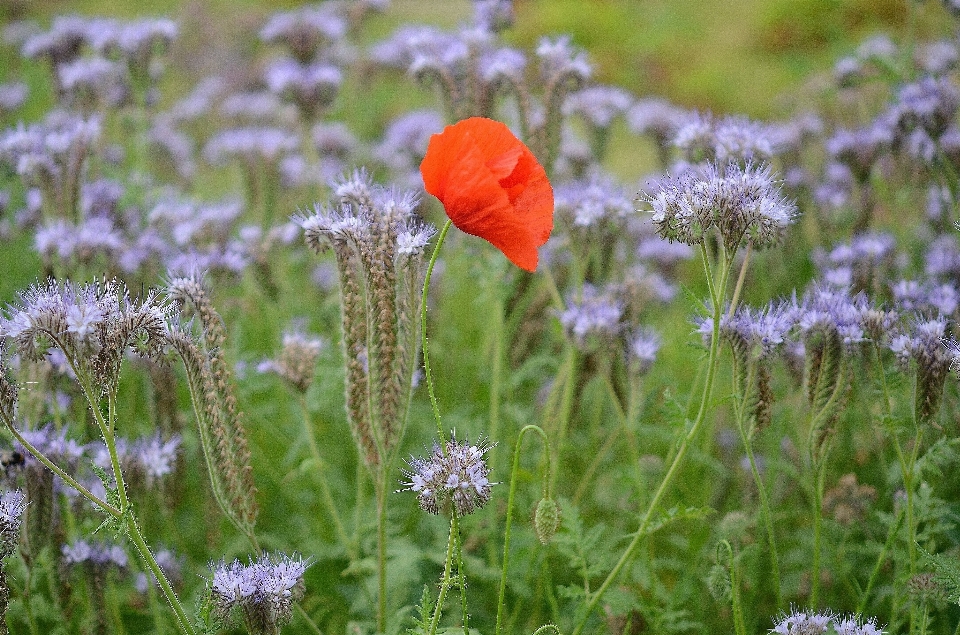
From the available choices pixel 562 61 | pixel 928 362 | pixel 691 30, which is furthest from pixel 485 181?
pixel 691 30

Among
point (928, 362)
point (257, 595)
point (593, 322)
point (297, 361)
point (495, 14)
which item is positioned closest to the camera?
point (257, 595)

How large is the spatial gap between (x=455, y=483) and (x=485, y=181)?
2.09 feet

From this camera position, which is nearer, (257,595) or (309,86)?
(257,595)

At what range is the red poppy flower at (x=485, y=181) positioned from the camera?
1.73m

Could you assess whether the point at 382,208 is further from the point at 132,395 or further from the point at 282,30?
the point at 282,30

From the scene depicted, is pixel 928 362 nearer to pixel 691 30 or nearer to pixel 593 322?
pixel 593 322

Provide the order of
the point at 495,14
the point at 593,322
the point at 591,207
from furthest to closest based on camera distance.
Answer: the point at 495,14
the point at 591,207
the point at 593,322

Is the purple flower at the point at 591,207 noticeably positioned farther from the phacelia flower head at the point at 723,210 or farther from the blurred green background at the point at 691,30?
the blurred green background at the point at 691,30

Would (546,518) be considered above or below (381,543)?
below

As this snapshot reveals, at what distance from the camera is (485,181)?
5.63 ft

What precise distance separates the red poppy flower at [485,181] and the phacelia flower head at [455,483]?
1.43ft

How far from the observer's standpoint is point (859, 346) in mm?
2219

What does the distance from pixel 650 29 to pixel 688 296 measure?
11.4 m

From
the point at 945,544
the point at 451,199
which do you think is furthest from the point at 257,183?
the point at 945,544
